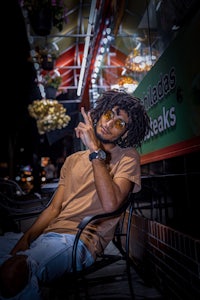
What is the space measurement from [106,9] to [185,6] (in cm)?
302

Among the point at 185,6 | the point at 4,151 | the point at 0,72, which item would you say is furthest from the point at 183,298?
→ the point at 4,151

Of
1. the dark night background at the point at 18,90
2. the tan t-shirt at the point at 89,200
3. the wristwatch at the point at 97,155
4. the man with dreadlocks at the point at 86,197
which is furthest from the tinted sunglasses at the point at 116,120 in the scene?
the dark night background at the point at 18,90

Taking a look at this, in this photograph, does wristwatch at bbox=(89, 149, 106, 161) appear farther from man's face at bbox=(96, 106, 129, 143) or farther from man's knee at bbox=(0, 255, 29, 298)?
man's knee at bbox=(0, 255, 29, 298)

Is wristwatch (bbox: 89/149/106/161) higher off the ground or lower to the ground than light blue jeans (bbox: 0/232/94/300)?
higher

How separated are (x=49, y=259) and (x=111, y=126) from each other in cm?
104

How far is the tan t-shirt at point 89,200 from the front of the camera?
199 centimetres

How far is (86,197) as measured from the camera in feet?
6.82

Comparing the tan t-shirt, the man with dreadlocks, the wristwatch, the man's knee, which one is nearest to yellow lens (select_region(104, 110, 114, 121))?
the man with dreadlocks

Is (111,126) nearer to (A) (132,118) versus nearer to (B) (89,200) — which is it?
(A) (132,118)

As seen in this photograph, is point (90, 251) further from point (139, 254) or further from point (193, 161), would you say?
point (139, 254)

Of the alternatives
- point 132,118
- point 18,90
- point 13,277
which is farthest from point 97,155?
point 18,90

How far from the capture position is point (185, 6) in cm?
247

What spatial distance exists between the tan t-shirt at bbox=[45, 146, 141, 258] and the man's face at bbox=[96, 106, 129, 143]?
0.13 metres

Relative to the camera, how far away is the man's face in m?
2.21
